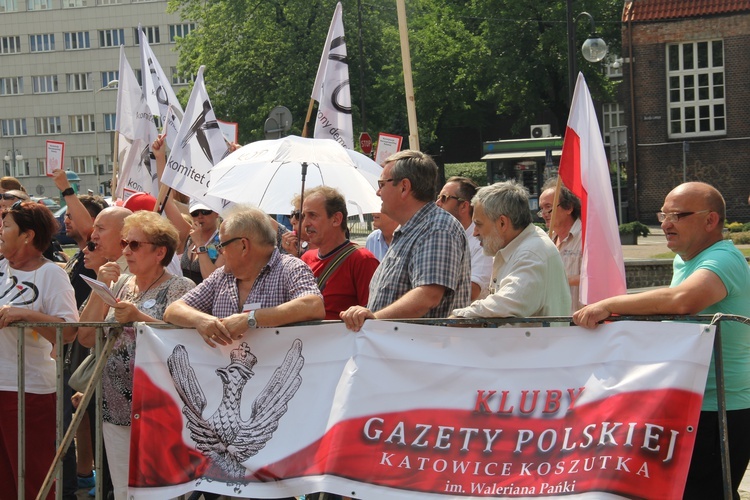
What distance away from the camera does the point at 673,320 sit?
14.4ft

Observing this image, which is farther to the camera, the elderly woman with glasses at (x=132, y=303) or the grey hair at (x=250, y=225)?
the elderly woman with glasses at (x=132, y=303)

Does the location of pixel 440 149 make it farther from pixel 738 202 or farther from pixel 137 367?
pixel 137 367

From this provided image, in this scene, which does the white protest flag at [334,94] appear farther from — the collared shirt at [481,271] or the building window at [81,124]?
the building window at [81,124]

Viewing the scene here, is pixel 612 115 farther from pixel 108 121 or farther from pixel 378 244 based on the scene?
pixel 378 244

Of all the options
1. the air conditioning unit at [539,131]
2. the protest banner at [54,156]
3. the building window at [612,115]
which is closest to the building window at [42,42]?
the building window at [612,115]

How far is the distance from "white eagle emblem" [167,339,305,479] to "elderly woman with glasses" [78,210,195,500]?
1.66ft

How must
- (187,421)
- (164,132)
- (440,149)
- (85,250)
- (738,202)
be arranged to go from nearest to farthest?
1. (187,421)
2. (85,250)
3. (164,132)
4. (738,202)
5. (440,149)

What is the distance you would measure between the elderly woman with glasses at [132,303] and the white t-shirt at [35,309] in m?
0.20

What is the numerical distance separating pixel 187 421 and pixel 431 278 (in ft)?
4.61

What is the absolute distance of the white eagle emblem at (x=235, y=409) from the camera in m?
4.89

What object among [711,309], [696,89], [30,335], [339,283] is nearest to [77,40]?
[696,89]

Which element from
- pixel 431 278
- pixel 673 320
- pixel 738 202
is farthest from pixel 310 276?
pixel 738 202

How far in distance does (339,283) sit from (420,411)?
132 cm

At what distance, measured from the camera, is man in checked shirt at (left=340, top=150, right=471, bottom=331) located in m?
4.91
